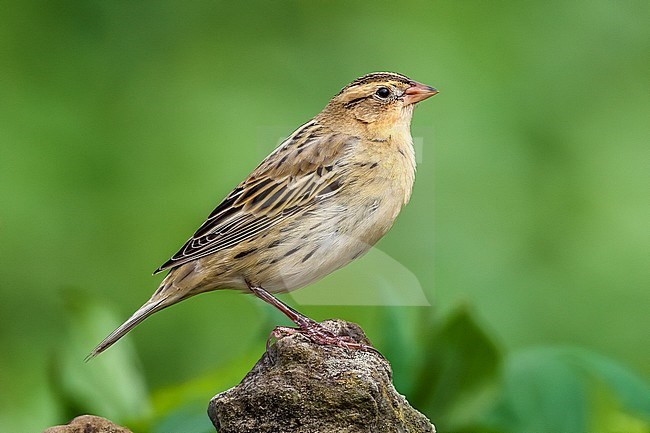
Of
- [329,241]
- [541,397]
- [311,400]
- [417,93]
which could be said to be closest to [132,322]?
[329,241]

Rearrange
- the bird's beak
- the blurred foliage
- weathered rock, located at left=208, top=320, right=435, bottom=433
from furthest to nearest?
the blurred foliage, the bird's beak, weathered rock, located at left=208, top=320, right=435, bottom=433

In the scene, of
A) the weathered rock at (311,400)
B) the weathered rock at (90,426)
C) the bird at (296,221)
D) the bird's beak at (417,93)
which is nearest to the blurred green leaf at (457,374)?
the bird at (296,221)

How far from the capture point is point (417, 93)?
17.1 feet

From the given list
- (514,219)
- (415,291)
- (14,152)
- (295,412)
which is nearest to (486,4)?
(514,219)

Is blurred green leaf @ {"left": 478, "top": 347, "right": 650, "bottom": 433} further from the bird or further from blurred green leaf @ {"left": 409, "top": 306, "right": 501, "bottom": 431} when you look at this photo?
the bird

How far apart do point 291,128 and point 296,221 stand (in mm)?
1954

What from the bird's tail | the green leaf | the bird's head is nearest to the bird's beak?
the bird's head

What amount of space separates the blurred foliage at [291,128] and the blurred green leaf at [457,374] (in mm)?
835

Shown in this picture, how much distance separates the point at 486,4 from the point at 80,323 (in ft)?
15.3

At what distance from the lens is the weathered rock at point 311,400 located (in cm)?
414

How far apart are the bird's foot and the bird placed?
0.11m

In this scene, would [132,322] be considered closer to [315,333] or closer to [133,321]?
[133,321]

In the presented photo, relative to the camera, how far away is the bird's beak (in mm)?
5180

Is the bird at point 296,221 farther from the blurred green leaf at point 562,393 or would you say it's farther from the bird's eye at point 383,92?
the blurred green leaf at point 562,393
